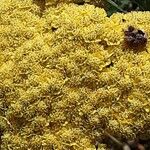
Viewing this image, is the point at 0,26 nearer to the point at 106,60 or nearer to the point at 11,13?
the point at 11,13

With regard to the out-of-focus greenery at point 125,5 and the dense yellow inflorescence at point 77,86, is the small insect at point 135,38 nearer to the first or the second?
the dense yellow inflorescence at point 77,86

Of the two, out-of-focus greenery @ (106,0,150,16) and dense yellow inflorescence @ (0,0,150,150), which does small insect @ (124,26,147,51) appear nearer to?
dense yellow inflorescence @ (0,0,150,150)

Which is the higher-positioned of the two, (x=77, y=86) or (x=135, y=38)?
(x=135, y=38)

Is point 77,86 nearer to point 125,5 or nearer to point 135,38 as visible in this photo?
point 135,38

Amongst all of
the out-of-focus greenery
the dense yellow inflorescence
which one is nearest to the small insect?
the dense yellow inflorescence

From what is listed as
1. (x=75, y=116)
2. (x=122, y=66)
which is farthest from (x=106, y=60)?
(x=75, y=116)

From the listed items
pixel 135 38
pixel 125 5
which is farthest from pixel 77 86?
pixel 125 5
